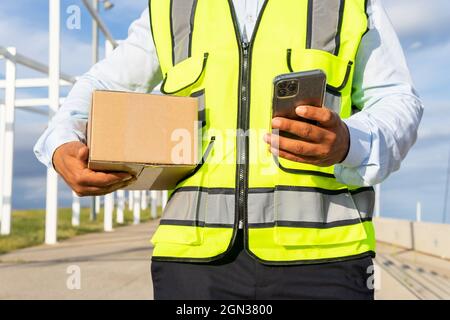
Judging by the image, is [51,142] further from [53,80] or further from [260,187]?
[53,80]

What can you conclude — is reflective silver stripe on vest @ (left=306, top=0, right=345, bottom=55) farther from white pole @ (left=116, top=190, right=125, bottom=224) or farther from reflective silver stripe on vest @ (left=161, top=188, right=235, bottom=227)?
white pole @ (left=116, top=190, right=125, bottom=224)

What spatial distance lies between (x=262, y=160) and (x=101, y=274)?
653 cm

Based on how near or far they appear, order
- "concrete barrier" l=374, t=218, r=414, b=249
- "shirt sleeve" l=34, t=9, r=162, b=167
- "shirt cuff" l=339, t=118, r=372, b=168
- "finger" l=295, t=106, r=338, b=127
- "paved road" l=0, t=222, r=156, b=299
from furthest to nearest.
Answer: "concrete barrier" l=374, t=218, r=414, b=249 → "paved road" l=0, t=222, r=156, b=299 → "shirt sleeve" l=34, t=9, r=162, b=167 → "shirt cuff" l=339, t=118, r=372, b=168 → "finger" l=295, t=106, r=338, b=127

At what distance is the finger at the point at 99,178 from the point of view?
1702mm

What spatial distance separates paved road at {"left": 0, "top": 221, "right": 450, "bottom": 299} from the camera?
21.4 ft

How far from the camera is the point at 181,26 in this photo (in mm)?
1999

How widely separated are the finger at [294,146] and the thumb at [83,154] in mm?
609

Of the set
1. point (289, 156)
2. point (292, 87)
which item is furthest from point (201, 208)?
point (292, 87)

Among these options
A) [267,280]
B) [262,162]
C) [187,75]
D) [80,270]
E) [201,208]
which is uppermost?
[187,75]

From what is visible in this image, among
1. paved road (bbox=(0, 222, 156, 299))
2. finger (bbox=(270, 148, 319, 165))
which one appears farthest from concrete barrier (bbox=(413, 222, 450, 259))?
finger (bbox=(270, 148, 319, 165))

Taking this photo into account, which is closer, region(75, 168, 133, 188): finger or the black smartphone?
the black smartphone

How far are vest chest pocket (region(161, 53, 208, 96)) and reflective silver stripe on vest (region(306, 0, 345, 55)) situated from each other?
33cm

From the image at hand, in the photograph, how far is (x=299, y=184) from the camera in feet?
5.88

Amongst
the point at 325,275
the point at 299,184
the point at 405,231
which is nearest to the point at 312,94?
the point at 299,184
